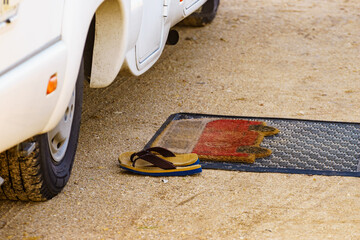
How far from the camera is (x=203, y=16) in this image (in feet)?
26.1

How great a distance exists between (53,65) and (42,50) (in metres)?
0.08

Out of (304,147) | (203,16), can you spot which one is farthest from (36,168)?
(203,16)

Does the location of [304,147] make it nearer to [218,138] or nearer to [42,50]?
[218,138]

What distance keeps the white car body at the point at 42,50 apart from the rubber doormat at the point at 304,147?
1.10 metres

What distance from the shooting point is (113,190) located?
3578mm

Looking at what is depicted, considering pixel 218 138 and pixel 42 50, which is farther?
pixel 218 138

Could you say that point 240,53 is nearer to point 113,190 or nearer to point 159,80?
point 159,80

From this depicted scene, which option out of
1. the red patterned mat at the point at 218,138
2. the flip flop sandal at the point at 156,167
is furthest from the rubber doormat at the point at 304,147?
the flip flop sandal at the point at 156,167

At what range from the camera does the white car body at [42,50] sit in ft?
7.73

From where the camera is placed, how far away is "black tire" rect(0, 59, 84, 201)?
3.02m

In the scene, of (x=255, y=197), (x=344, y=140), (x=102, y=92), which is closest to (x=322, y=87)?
(x=344, y=140)

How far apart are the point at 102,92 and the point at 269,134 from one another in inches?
64.2

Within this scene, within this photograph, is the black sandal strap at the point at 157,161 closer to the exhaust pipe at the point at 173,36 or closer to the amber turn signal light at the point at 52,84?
the amber turn signal light at the point at 52,84

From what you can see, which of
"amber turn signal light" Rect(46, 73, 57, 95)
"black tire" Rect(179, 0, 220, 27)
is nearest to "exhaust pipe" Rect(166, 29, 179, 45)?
"black tire" Rect(179, 0, 220, 27)
